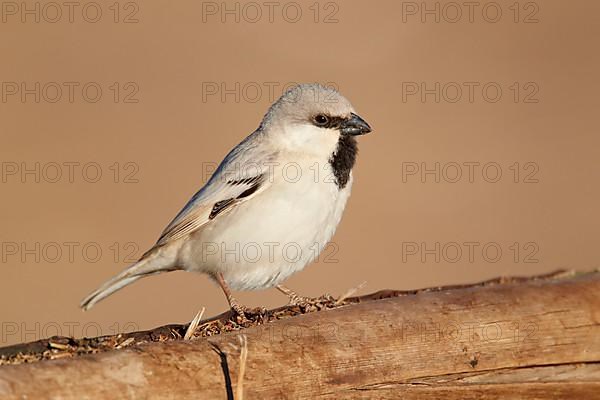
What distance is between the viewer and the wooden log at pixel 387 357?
3705 millimetres

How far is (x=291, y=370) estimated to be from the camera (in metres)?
4.15

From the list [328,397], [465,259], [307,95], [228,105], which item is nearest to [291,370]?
[328,397]

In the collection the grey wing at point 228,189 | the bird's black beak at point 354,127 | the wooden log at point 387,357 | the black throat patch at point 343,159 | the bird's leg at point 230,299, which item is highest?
the bird's black beak at point 354,127

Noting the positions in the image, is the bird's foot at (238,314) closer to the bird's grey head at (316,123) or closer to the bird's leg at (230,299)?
the bird's leg at (230,299)

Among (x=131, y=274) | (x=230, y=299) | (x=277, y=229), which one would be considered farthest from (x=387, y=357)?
(x=131, y=274)

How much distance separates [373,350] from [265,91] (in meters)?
11.9

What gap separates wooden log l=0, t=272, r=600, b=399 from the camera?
3705 mm

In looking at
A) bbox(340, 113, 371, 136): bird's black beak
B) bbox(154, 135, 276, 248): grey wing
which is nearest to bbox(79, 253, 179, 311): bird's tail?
bbox(154, 135, 276, 248): grey wing

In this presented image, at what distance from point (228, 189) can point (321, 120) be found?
2.88 feet

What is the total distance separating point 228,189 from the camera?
22.4ft

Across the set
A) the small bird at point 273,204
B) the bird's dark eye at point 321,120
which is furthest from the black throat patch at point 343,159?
the bird's dark eye at point 321,120

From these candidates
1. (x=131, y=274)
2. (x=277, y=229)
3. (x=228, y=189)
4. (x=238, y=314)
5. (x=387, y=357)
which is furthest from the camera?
(x=131, y=274)

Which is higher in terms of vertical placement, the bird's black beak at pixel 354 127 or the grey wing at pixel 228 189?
the bird's black beak at pixel 354 127

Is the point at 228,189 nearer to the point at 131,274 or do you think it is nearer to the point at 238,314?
the point at 131,274
